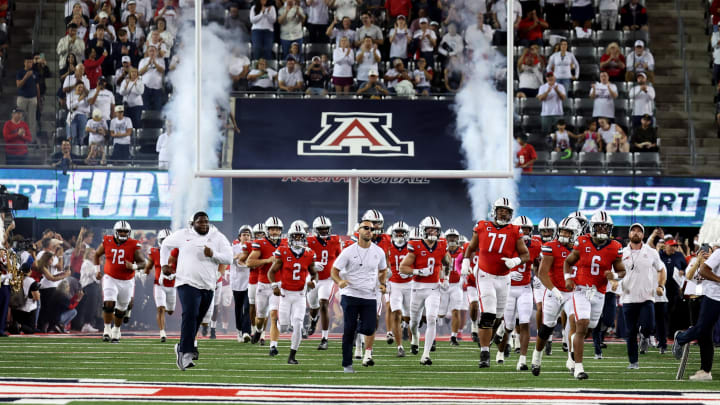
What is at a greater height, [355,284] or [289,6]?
[289,6]

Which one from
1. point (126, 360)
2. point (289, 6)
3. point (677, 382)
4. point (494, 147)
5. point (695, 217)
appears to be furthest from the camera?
point (289, 6)

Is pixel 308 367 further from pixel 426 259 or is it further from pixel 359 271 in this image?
pixel 426 259

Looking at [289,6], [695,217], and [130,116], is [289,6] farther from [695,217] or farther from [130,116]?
[695,217]

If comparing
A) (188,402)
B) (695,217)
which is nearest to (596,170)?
(695,217)

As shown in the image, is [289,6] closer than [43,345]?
No

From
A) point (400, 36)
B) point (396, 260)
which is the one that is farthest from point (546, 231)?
point (400, 36)

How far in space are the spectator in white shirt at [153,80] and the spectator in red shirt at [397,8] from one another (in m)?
4.33

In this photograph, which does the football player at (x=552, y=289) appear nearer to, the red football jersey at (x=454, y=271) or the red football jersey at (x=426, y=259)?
the red football jersey at (x=426, y=259)

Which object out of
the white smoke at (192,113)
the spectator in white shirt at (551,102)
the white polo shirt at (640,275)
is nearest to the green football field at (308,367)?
the white polo shirt at (640,275)

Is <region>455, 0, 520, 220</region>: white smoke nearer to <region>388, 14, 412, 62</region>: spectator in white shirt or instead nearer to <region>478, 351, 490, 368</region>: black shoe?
<region>388, 14, 412, 62</region>: spectator in white shirt

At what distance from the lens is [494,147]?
18406mm

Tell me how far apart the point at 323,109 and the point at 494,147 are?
109 inches

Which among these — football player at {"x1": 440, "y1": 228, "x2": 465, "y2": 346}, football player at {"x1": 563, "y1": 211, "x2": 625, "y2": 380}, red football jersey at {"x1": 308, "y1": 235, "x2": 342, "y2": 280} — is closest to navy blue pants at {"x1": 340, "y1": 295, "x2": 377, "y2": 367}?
football player at {"x1": 563, "y1": 211, "x2": 625, "y2": 380}

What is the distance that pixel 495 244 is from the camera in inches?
528
